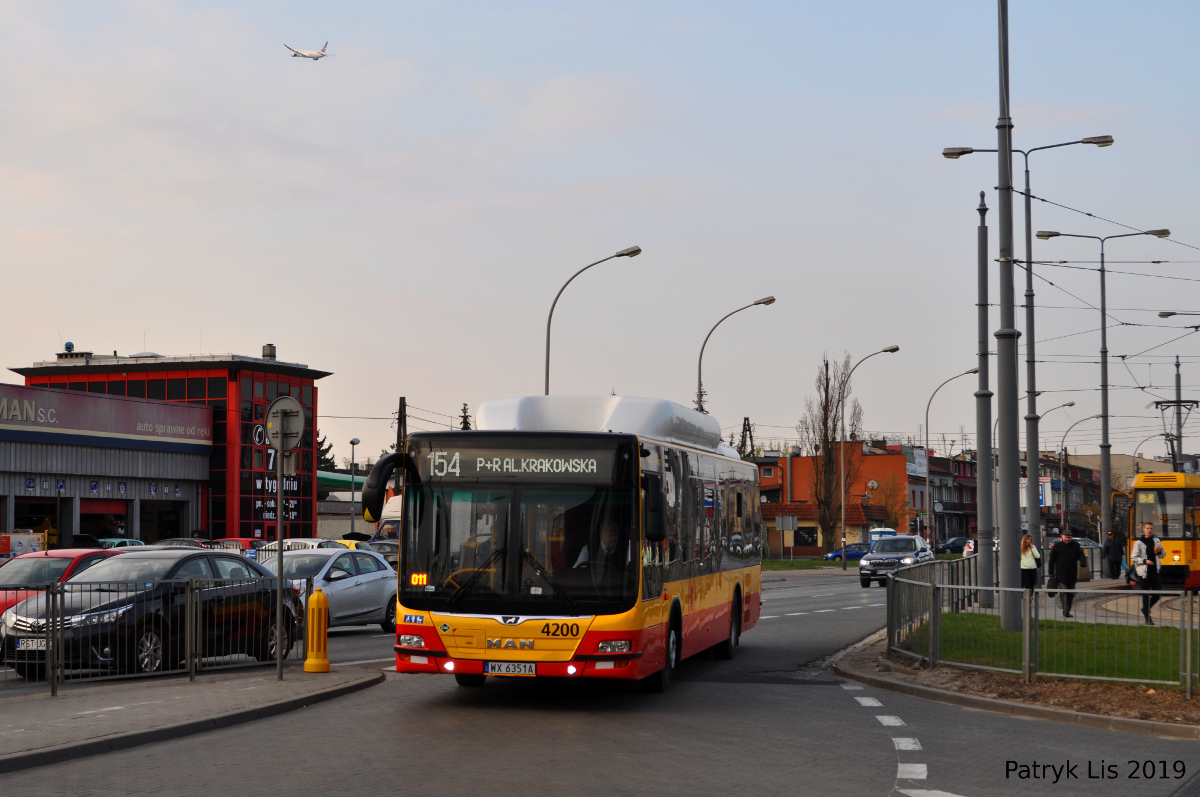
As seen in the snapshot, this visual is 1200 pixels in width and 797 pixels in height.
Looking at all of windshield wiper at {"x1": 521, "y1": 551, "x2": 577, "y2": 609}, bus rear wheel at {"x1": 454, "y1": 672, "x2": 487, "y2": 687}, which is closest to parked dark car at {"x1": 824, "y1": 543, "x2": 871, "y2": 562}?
bus rear wheel at {"x1": 454, "y1": 672, "x2": 487, "y2": 687}

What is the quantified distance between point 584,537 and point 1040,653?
4948 millimetres

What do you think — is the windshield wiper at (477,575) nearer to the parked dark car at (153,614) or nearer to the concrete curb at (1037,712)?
the parked dark car at (153,614)

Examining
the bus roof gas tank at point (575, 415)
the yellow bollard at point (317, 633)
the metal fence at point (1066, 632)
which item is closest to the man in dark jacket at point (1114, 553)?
the metal fence at point (1066, 632)

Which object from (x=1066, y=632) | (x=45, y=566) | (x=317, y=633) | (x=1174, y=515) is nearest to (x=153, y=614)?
(x=317, y=633)

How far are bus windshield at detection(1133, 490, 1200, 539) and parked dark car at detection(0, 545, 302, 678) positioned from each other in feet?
92.7

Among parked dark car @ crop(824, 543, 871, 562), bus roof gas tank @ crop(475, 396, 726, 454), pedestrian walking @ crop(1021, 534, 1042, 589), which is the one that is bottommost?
parked dark car @ crop(824, 543, 871, 562)

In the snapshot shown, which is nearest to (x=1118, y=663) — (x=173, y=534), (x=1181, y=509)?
(x=1181, y=509)

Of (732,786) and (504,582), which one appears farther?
(504,582)

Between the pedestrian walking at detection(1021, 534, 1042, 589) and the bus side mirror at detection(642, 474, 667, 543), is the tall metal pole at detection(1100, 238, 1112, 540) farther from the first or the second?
the bus side mirror at detection(642, 474, 667, 543)

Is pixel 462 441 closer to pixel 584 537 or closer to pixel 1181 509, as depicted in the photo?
pixel 584 537

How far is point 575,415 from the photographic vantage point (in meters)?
13.8

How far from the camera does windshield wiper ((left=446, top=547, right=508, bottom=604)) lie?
486 inches

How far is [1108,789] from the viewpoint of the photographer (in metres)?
8.88

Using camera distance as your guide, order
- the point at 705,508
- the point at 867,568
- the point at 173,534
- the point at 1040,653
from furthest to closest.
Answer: the point at 173,534 < the point at 867,568 < the point at 705,508 < the point at 1040,653
